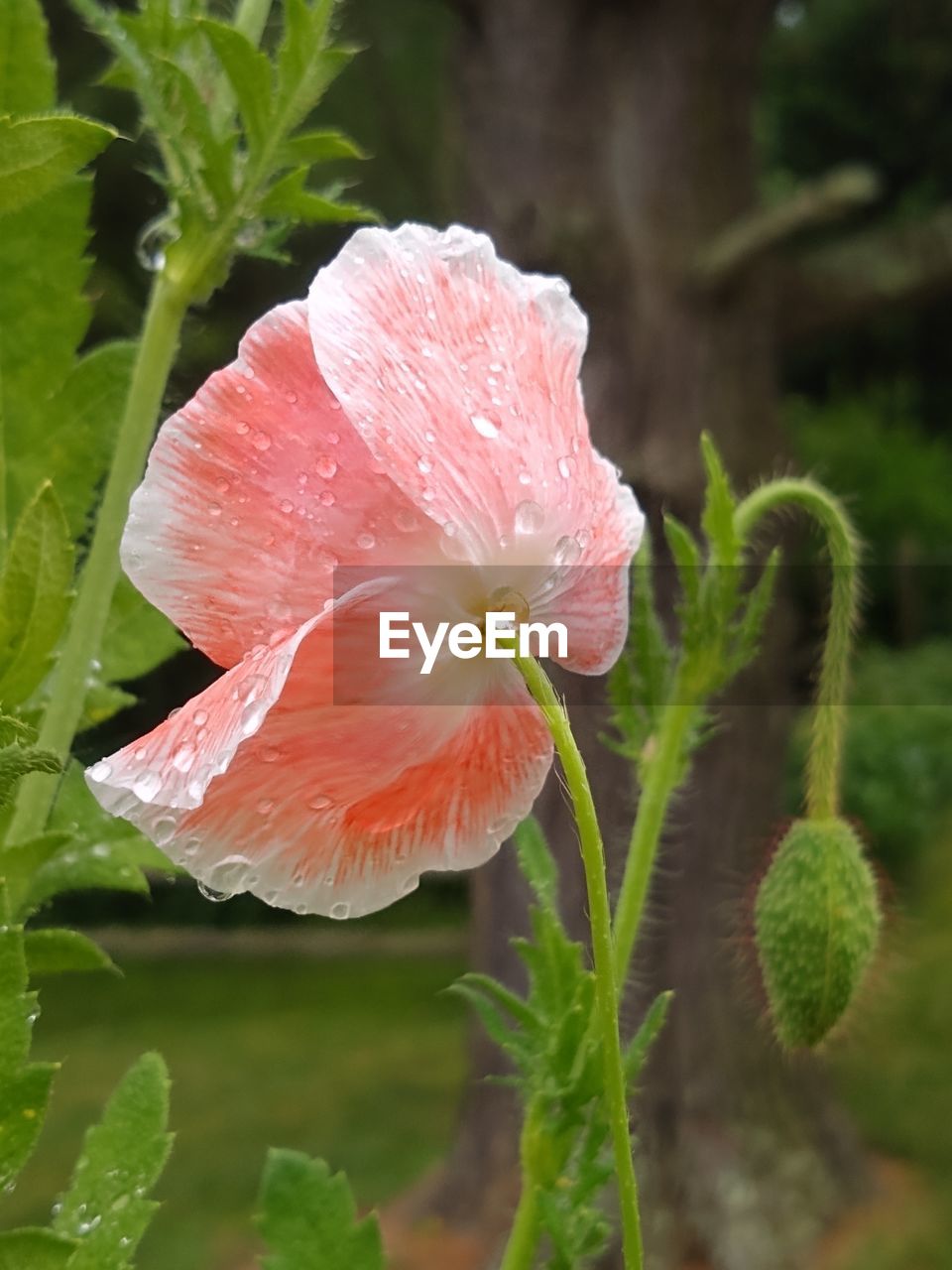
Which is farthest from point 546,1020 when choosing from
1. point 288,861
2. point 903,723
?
point 903,723

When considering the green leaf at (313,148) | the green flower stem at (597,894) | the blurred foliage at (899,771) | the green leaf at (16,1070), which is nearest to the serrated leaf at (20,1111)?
the green leaf at (16,1070)

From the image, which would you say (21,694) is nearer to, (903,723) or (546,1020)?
(546,1020)

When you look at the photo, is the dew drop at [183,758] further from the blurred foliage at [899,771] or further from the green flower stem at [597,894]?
the blurred foliage at [899,771]

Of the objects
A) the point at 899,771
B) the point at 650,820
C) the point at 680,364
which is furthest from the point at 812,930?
the point at 899,771

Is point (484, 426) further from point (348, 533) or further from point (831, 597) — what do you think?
point (831, 597)

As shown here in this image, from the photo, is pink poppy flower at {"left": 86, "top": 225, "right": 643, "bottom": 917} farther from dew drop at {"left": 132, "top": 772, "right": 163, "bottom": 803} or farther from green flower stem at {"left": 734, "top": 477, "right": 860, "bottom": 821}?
green flower stem at {"left": 734, "top": 477, "right": 860, "bottom": 821}

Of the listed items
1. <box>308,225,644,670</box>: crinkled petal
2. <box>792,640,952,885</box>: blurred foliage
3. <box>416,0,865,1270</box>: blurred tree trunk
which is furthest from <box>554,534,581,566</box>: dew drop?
<box>792,640,952,885</box>: blurred foliage
